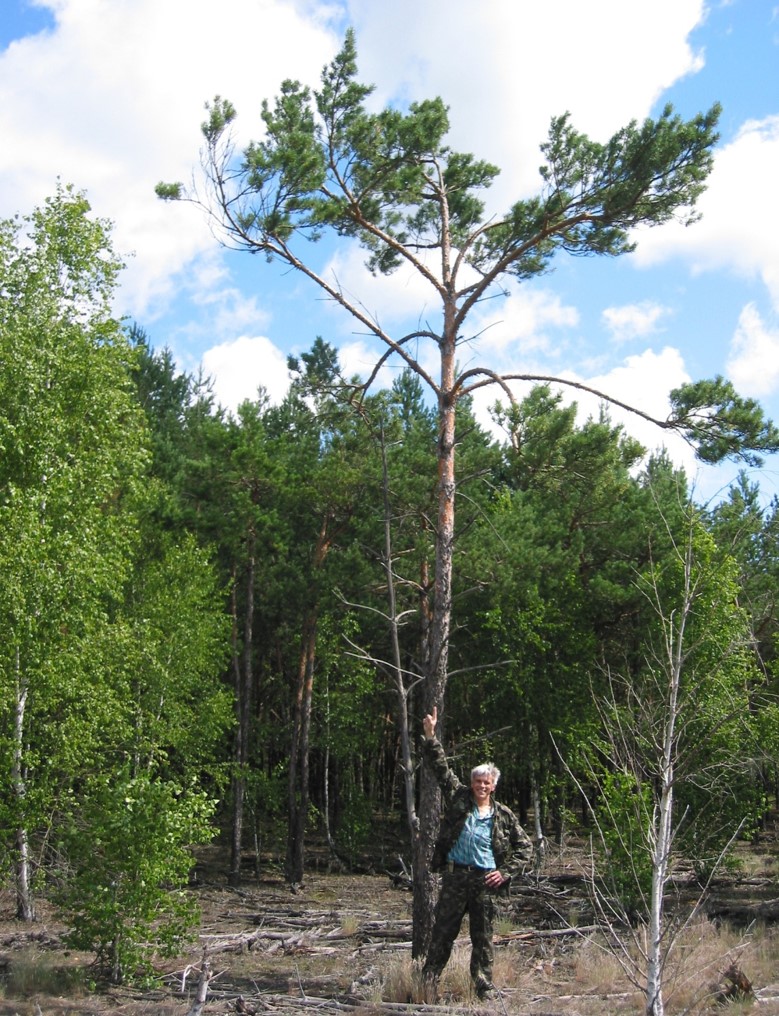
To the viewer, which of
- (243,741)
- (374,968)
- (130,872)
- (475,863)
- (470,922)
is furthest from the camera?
(243,741)

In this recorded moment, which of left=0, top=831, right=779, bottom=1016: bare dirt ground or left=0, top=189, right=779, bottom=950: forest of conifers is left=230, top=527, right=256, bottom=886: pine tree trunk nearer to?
left=0, top=189, right=779, bottom=950: forest of conifers

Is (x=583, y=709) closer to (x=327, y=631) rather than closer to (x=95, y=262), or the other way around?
(x=327, y=631)

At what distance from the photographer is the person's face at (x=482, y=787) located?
23.2 feet

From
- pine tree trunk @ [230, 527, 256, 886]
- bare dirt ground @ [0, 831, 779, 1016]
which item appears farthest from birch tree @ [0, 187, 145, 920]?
pine tree trunk @ [230, 527, 256, 886]

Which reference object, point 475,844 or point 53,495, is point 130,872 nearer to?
point 475,844

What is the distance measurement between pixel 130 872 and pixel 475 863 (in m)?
3.52

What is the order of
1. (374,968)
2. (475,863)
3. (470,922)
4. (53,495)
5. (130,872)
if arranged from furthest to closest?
1. (53,495)
2. (374,968)
3. (130,872)
4. (470,922)
5. (475,863)

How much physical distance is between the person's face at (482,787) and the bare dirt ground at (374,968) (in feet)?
4.48

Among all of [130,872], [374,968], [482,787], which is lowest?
[374,968]

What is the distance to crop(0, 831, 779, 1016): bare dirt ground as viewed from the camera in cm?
727

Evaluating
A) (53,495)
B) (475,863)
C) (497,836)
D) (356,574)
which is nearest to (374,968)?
(475,863)

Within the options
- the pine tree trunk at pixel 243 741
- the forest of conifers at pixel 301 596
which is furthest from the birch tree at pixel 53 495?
the pine tree trunk at pixel 243 741

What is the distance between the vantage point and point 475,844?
23.3 feet

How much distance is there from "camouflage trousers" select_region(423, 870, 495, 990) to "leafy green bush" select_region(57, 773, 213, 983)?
266 cm
